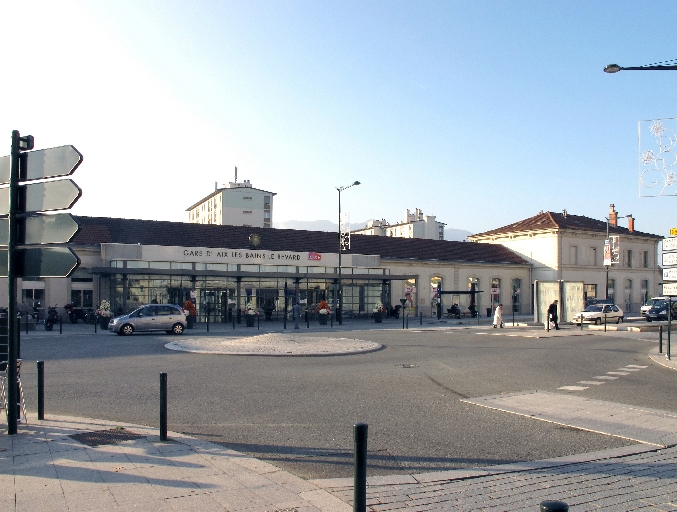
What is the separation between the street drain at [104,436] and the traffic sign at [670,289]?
1562 centimetres

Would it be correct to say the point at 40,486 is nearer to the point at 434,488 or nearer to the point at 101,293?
the point at 434,488

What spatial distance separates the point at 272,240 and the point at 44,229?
41547 millimetres

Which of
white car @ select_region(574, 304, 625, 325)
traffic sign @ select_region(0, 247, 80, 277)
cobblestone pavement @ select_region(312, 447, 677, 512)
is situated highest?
traffic sign @ select_region(0, 247, 80, 277)

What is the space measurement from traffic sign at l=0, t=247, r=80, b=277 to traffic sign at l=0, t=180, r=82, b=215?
57cm

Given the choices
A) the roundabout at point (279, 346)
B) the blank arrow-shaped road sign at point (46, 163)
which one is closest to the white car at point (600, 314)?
the roundabout at point (279, 346)

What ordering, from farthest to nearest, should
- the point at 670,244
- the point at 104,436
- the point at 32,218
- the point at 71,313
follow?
the point at 71,313 < the point at 670,244 < the point at 32,218 < the point at 104,436

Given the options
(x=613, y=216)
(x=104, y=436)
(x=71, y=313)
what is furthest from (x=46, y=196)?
(x=613, y=216)

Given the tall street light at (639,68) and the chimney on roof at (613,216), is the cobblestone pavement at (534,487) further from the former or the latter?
the chimney on roof at (613,216)

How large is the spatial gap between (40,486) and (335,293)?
137 feet

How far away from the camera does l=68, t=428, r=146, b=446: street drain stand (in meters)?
7.63

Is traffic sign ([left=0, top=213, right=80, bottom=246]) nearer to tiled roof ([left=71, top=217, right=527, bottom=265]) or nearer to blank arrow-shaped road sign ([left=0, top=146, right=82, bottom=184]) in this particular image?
blank arrow-shaped road sign ([left=0, top=146, right=82, bottom=184])

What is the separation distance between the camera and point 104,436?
7.92 m

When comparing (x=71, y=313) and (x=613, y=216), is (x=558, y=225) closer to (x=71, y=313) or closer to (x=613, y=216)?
(x=613, y=216)

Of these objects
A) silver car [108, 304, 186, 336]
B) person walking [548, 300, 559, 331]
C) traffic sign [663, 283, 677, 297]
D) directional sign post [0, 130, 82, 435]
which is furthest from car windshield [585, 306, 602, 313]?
directional sign post [0, 130, 82, 435]
